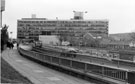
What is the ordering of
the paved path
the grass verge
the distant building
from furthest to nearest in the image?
the distant building, the paved path, the grass verge

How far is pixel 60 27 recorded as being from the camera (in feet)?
482

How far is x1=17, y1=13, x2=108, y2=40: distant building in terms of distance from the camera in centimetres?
14625

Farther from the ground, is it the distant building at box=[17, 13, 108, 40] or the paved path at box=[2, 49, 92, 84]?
the distant building at box=[17, 13, 108, 40]

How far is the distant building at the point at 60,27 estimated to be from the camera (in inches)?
5758

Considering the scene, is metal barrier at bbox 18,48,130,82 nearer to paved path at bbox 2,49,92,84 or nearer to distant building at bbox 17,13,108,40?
paved path at bbox 2,49,92,84

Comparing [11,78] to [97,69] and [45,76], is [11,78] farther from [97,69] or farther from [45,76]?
[45,76]

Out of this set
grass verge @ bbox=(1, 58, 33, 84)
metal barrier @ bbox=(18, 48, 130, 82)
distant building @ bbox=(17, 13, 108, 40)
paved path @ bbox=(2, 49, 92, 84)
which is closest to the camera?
grass verge @ bbox=(1, 58, 33, 84)

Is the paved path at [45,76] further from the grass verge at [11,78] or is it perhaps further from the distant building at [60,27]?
the distant building at [60,27]

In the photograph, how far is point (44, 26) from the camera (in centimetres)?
15025

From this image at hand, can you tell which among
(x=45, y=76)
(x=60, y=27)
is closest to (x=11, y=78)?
(x=45, y=76)

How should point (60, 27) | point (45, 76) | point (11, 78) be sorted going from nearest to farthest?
point (11, 78) → point (45, 76) → point (60, 27)

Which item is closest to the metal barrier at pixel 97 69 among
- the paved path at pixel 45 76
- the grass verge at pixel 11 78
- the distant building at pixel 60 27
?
the paved path at pixel 45 76

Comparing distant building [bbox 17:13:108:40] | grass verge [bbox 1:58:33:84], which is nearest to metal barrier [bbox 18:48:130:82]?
grass verge [bbox 1:58:33:84]

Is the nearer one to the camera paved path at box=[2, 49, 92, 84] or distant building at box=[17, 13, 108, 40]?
paved path at box=[2, 49, 92, 84]
